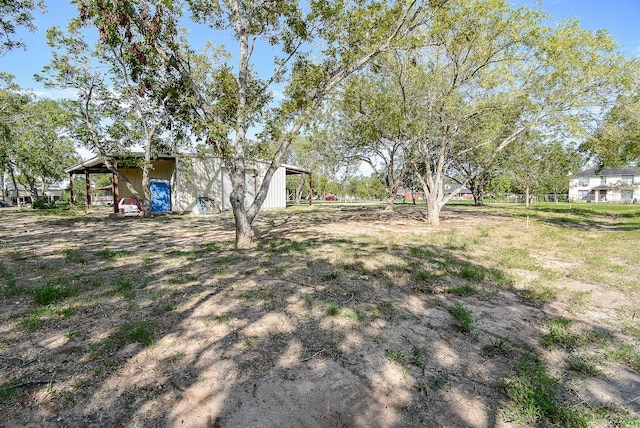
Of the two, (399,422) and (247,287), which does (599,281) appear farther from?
(247,287)

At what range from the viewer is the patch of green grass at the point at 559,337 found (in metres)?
3.07

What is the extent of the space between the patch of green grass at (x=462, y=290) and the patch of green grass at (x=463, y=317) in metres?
0.52

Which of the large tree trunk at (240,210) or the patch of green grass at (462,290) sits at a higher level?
the large tree trunk at (240,210)

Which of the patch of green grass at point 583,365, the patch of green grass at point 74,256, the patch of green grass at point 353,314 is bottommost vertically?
the patch of green grass at point 583,365

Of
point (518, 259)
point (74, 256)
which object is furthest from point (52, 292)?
point (518, 259)

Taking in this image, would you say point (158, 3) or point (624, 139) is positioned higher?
point (158, 3)

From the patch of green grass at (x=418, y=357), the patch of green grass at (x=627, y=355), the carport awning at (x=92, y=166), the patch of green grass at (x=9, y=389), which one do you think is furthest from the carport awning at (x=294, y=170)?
the patch of green grass at (x=9, y=389)

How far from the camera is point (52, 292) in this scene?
386 centimetres

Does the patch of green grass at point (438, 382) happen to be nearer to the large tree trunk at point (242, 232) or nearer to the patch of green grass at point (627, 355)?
the patch of green grass at point (627, 355)

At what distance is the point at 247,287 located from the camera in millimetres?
4371

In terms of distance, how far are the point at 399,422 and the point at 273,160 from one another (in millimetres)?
6089

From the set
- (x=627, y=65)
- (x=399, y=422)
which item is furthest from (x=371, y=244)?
(x=627, y=65)

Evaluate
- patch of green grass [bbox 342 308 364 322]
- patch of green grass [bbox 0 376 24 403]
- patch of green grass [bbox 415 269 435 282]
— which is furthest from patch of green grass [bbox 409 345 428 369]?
patch of green grass [bbox 0 376 24 403]

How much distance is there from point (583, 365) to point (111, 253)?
24.9ft
